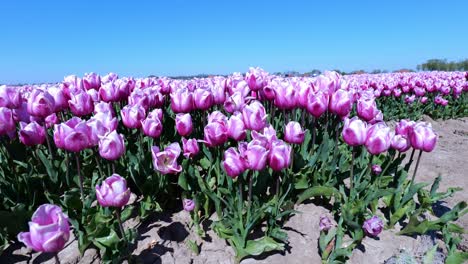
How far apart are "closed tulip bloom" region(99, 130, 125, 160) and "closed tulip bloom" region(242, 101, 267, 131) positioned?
951 millimetres

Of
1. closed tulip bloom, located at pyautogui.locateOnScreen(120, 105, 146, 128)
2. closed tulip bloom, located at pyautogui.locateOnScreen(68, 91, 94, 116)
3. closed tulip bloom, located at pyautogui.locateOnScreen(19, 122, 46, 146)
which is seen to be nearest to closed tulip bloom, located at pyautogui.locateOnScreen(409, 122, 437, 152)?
closed tulip bloom, located at pyautogui.locateOnScreen(120, 105, 146, 128)

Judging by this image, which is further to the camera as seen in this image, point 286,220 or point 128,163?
point 128,163

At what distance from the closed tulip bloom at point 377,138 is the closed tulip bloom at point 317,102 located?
460mm

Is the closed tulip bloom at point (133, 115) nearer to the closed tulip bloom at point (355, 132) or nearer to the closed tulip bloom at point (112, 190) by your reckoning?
the closed tulip bloom at point (112, 190)

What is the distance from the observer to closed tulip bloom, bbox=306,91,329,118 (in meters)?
2.94

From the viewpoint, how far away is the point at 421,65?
226 feet

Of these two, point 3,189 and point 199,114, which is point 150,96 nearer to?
point 199,114

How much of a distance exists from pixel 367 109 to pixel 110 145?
7.33 feet

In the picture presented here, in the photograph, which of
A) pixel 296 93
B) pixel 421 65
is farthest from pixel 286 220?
pixel 421 65

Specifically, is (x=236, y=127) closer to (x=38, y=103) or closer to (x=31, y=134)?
(x=38, y=103)

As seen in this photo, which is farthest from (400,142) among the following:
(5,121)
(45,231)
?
(5,121)

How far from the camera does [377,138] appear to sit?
2.61 m

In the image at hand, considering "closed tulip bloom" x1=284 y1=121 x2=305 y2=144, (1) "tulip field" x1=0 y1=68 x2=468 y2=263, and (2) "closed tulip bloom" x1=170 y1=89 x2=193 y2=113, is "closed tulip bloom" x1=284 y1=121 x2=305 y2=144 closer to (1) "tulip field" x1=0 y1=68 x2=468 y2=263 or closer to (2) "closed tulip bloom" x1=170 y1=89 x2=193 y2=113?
(1) "tulip field" x1=0 y1=68 x2=468 y2=263

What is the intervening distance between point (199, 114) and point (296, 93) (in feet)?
4.98
